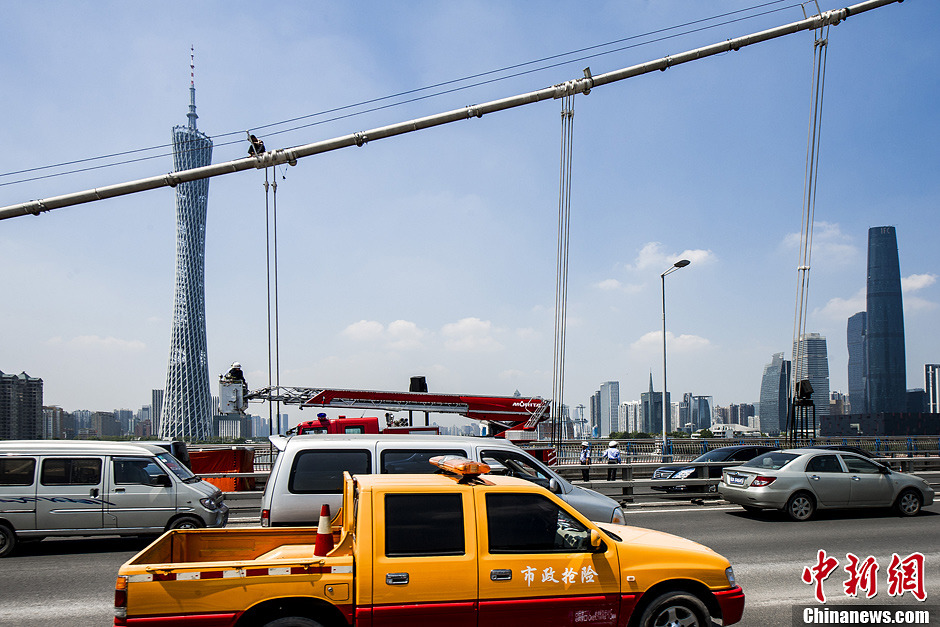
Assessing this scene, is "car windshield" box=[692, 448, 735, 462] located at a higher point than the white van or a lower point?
lower

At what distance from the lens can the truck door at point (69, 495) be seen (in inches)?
416

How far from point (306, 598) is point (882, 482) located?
12998mm

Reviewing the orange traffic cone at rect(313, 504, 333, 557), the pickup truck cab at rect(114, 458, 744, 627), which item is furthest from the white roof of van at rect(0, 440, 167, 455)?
the orange traffic cone at rect(313, 504, 333, 557)

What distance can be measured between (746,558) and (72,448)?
34.3ft

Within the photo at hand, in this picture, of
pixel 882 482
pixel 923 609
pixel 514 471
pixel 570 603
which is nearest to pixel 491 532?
pixel 570 603

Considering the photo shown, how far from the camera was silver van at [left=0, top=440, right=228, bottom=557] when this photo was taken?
10.5 meters

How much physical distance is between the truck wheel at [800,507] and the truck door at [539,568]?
9.44 meters

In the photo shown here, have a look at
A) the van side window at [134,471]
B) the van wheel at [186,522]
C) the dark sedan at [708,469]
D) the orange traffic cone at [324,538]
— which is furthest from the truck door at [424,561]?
the dark sedan at [708,469]

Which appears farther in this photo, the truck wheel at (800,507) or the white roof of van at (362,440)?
the truck wheel at (800,507)

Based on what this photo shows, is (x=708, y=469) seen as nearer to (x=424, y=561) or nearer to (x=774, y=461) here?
(x=774, y=461)

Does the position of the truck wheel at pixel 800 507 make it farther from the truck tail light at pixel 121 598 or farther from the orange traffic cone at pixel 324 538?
the truck tail light at pixel 121 598

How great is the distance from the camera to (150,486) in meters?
11.0

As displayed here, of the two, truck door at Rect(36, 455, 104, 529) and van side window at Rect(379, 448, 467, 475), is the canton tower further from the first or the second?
van side window at Rect(379, 448, 467, 475)

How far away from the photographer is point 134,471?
36.1 ft
